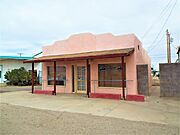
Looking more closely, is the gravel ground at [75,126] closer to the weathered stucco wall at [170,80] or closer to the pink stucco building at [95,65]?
the pink stucco building at [95,65]

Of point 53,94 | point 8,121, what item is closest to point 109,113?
point 8,121

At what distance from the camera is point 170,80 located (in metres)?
12.1

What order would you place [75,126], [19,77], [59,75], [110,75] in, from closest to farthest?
[75,126] < [110,75] < [59,75] < [19,77]

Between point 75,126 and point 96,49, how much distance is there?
354 inches

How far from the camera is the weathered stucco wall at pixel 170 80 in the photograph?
39.3 feet

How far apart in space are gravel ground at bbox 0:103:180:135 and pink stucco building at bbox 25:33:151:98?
5464 mm

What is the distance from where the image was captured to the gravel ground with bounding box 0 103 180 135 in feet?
17.0

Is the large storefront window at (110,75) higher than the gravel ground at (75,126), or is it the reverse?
the large storefront window at (110,75)

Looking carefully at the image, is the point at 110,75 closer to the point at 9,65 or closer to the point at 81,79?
the point at 81,79

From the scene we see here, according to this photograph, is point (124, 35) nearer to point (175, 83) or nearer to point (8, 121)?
point (175, 83)

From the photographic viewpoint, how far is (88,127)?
18.5ft

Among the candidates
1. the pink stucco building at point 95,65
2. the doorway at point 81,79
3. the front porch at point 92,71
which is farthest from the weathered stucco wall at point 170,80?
the doorway at point 81,79

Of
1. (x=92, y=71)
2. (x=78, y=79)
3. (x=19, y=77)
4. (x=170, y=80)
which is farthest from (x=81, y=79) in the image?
(x=19, y=77)

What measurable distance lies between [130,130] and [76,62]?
1020 cm
